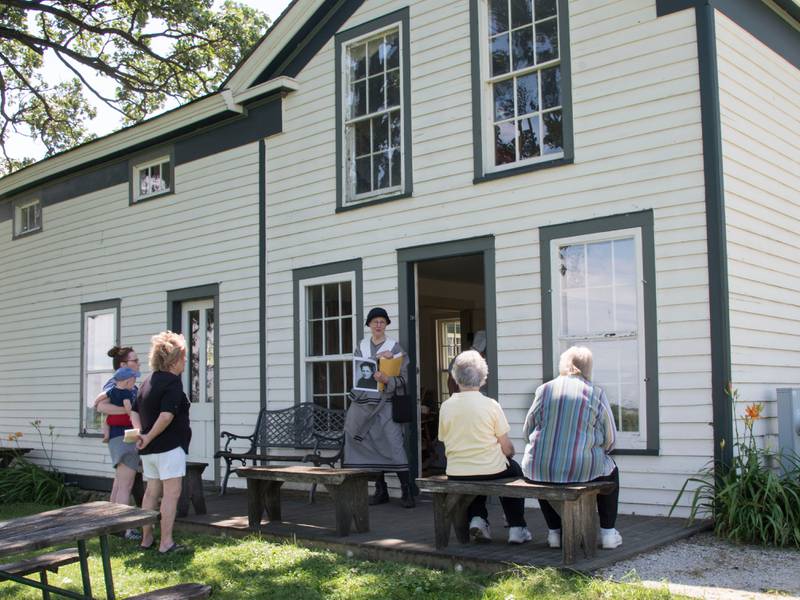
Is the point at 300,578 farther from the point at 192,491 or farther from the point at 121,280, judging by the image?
the point at 121,280

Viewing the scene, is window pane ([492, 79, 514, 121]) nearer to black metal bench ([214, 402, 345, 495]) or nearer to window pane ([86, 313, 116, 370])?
black metal bench ([214, 402, 345, 495])

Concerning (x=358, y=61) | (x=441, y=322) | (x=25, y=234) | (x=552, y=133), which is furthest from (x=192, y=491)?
(x=25, y=234)

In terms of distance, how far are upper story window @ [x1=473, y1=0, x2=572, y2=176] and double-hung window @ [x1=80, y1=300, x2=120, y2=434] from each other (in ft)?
23.3

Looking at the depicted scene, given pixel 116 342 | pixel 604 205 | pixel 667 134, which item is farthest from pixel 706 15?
pixel 116 342

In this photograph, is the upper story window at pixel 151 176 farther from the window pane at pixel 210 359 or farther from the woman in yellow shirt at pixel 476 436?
the woman in yellow shirt at pixel 476 436

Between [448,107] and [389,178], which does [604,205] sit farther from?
[389,178]

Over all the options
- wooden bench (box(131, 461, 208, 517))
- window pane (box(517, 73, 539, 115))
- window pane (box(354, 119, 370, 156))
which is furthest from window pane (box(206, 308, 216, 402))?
window pane (box(517, 73, 539, 115))

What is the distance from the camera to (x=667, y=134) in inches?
293

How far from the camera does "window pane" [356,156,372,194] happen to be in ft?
32.8

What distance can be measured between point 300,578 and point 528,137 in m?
4.72

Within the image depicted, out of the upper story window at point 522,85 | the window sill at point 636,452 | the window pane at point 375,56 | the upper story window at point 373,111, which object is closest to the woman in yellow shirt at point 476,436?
the window sill at point 636,452

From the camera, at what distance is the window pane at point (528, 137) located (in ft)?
27.7

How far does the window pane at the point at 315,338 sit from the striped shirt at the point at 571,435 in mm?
4781

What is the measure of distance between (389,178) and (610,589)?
19.0 ft
